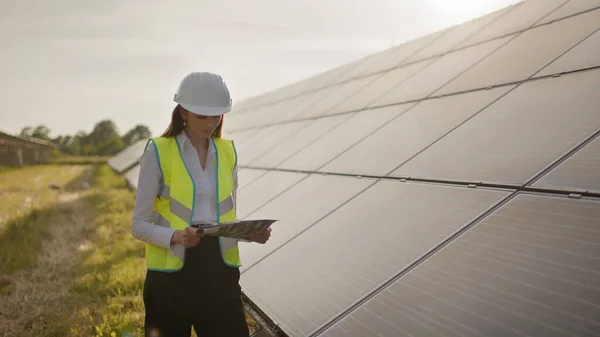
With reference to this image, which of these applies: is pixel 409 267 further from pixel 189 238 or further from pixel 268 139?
pixel 268 139

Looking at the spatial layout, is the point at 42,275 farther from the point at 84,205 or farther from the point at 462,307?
the point at 84,205

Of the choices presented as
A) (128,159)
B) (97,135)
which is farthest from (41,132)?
(128,159)

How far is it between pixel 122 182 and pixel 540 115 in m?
19.8

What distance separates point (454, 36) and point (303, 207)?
607cm

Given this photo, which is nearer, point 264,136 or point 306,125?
point 306,125

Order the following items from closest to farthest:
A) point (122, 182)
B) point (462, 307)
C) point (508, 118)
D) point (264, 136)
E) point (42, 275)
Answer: point (462, 307) < point (508, 118) < point (42, 275) < point (264, 136) < point (122, 182)

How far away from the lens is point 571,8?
5.98 metres

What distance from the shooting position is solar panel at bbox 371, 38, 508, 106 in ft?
20.8

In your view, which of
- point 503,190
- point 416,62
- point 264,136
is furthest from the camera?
point 264,136

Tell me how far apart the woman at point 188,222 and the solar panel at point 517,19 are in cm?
549

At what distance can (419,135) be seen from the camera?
15.7 feet

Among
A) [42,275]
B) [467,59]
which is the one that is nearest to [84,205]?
[42,275]

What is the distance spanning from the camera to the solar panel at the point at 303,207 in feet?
14.7

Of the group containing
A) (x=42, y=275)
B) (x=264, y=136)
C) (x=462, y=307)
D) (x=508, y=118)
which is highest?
(x=508, y=118)
